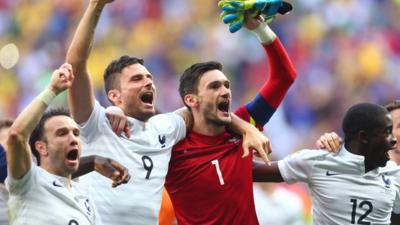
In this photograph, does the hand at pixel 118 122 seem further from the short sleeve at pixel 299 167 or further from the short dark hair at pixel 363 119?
the short dark hair at pixel 363 119

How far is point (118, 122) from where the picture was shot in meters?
7.23

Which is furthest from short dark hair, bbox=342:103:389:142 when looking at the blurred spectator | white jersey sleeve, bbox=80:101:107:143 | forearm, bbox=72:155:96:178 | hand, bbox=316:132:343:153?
the blurred spectator

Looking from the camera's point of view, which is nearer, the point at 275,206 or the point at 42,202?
the point at 42,202

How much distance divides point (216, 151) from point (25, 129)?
A: 1644mm

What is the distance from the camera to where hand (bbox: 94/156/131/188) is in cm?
675

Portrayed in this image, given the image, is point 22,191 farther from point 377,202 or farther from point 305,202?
point 305,202

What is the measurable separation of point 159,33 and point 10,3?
313 centimetres

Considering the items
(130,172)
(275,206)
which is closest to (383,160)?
(130,172)

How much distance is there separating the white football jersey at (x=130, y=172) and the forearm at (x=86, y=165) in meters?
0.20

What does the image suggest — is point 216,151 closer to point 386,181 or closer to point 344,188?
point 344,188

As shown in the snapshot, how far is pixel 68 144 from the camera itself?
22.5ft

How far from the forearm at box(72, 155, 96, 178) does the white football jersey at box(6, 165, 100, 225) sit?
0.15m

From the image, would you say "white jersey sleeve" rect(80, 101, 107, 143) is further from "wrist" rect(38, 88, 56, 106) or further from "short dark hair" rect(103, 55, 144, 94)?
"wrist" rect(38, 88, 56, 106)

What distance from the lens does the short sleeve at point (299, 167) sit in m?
7.55
